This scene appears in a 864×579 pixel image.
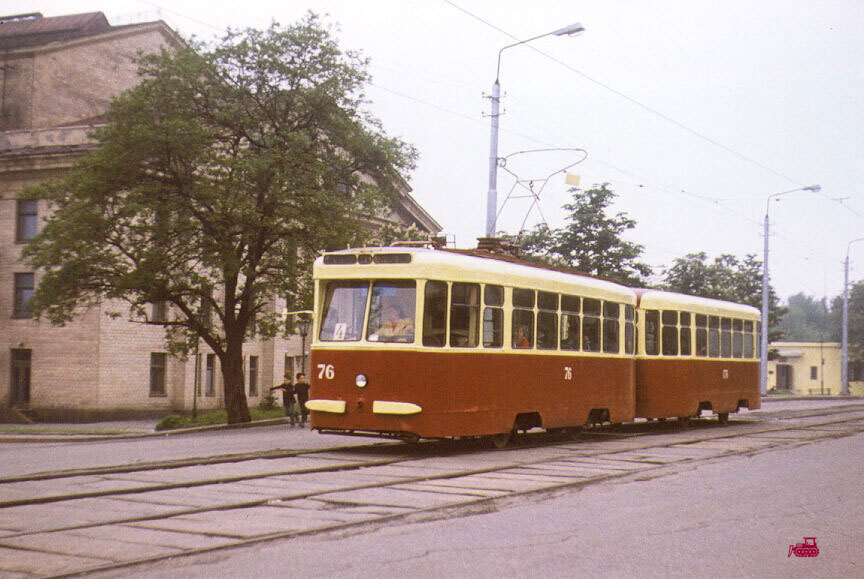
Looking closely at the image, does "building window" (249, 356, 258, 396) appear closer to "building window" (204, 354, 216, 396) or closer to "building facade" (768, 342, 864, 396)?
"building window" (204, 354, 216, 396)

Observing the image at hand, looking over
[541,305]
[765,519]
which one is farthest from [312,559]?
[541,305]

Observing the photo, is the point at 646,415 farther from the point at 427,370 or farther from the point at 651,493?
the point at 651,493

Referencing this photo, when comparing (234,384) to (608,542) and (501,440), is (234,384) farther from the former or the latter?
(608,542)

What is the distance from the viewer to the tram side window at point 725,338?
2518 cm

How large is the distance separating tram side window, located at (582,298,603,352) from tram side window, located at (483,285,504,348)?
3123 millimetres

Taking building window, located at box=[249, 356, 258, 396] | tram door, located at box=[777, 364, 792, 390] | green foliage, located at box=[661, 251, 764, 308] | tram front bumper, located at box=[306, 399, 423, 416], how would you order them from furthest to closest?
tram door, located at box=[777, 364, 792, 390] → green foliage, located at box=[661, 251, 764, 308] → building window, located at box=[249, 356, 258, 396] → tram front bumper, located at box=[306, 399, 423, 416]

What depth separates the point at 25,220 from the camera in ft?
138

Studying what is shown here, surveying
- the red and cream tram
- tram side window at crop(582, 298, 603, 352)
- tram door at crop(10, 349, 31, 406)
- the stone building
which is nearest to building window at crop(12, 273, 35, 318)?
the stone building

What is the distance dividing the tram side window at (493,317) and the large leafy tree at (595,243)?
35.9 metres

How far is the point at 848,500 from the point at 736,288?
193 ft

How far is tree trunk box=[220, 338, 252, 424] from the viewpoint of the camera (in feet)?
102

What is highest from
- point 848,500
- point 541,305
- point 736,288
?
point 736,288

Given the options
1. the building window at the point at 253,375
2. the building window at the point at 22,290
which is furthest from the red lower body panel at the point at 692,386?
the building window at the point at 22,290

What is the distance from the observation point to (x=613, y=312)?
20.0 m
